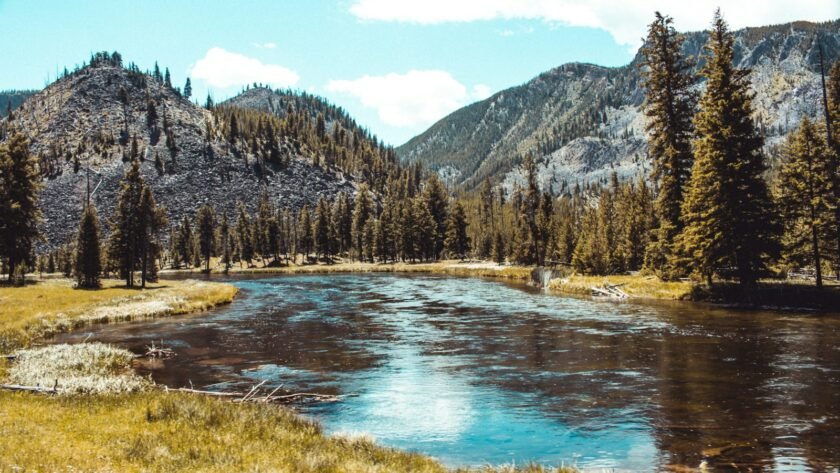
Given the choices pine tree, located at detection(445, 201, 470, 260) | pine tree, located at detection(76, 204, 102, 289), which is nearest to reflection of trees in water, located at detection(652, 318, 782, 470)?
pine tree, located at detection(76, 204, 102, 289)

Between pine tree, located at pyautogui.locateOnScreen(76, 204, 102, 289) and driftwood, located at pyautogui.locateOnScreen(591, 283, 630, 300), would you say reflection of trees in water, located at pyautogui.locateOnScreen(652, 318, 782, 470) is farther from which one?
pine tree, located at pyautogui.locateOnScreen(76, 204, 102, 289)

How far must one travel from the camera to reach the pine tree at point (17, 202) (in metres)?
64.2

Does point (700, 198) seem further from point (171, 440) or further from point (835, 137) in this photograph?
point (171, 440)

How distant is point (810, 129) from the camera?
42.4 m

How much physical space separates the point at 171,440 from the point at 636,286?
4686 cm

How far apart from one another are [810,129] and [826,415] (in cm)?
3465

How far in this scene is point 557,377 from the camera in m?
23.1

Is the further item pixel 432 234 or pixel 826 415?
pixel 432 234

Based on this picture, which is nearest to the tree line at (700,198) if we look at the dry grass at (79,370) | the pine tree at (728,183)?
the pine tree at (728,183)

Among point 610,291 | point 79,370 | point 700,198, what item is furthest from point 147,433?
point 610,291

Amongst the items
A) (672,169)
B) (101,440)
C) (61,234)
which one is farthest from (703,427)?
(61,234)

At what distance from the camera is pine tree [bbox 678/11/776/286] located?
41.4m

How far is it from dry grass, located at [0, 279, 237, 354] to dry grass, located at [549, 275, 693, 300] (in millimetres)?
38344

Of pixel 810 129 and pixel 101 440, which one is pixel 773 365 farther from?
pixel 810 129
